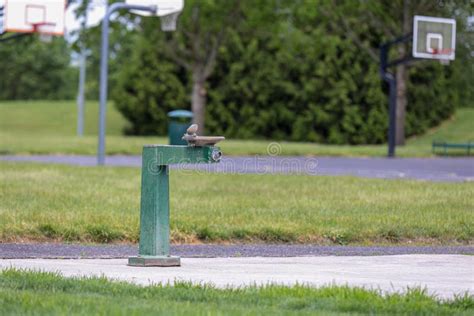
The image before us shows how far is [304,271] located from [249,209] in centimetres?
595

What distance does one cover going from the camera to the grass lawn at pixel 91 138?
37.1m

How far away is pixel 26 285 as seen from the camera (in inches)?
350

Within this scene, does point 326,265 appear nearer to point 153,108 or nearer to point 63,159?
point 63,159

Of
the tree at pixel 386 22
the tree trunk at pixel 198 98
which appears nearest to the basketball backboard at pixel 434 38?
the tree at pixel 386 22

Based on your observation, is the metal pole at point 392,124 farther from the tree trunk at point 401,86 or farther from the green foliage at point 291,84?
the green foliage at point 291,84

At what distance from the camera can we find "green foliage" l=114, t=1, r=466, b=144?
52031 mm

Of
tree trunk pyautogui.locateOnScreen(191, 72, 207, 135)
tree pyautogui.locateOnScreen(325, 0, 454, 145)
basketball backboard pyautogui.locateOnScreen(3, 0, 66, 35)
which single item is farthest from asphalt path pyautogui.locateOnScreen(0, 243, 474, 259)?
tree trunk pyautogui.locateOnScreen(191, 72, 207, 135)

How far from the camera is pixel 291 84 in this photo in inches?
2184

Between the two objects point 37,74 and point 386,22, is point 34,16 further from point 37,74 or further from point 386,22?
point 37,74

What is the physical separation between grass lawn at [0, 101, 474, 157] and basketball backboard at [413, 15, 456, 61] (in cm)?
320

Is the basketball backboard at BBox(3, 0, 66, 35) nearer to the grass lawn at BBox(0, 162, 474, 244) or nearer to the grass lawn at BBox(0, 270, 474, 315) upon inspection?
the grass lawn at BBox(0, 162, 474, 244)

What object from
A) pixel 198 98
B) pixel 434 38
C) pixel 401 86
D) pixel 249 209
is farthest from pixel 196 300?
pixel 198 98

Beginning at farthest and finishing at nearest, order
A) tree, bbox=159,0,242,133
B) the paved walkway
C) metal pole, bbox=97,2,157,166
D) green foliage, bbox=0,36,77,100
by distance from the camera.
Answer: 1. green foliage, bbox=0,36,77,100
2. tree, bbox=159,0,242,133
3. metal pole, bbox=97,2,157,166
4. the paved walkway

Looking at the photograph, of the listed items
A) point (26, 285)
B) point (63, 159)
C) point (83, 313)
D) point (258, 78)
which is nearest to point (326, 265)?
point (26, 285)
